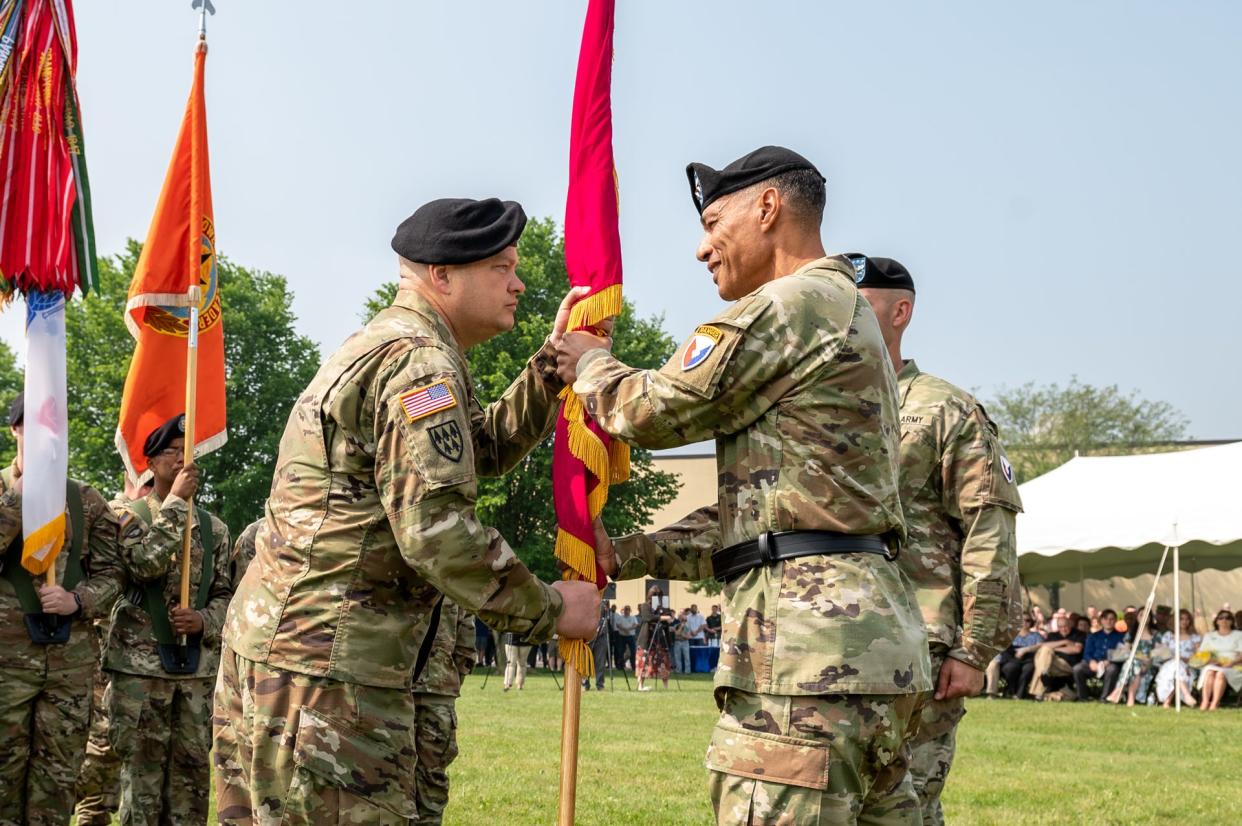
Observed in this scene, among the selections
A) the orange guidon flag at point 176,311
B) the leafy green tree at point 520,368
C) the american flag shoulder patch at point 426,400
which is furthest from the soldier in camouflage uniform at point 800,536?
the leafy green tree at point 520,368

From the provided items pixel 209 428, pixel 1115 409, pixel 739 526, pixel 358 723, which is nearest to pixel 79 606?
pixel 209 428

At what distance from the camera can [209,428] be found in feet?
29.7

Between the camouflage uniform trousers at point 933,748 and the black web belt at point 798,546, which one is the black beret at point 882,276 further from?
the black web belt at point 798,546

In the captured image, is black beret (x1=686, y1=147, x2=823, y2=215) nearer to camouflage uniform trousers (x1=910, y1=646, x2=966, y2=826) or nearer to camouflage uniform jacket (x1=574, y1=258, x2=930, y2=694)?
camouflage uniform jacket (x1=574, y1=258, x2=930, y2=694)

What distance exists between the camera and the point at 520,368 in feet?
124

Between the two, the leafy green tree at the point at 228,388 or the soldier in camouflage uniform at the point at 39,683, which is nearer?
the soldier in camouflage uniform at the point at 39,683

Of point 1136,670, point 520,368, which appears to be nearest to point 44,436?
point 1136,670

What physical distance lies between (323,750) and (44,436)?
428 cm

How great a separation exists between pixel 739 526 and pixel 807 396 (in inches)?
16.7

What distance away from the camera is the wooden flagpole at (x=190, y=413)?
8.05 metres

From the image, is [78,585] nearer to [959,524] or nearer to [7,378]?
[959,524]

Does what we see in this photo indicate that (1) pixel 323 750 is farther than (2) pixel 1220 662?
No

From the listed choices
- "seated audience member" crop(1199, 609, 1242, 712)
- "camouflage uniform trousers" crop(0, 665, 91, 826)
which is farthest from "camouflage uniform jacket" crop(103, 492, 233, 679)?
"seated audience member" crop(1199, 609, 1242, 712)

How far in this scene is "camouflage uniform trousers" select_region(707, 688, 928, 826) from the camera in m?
3.42
